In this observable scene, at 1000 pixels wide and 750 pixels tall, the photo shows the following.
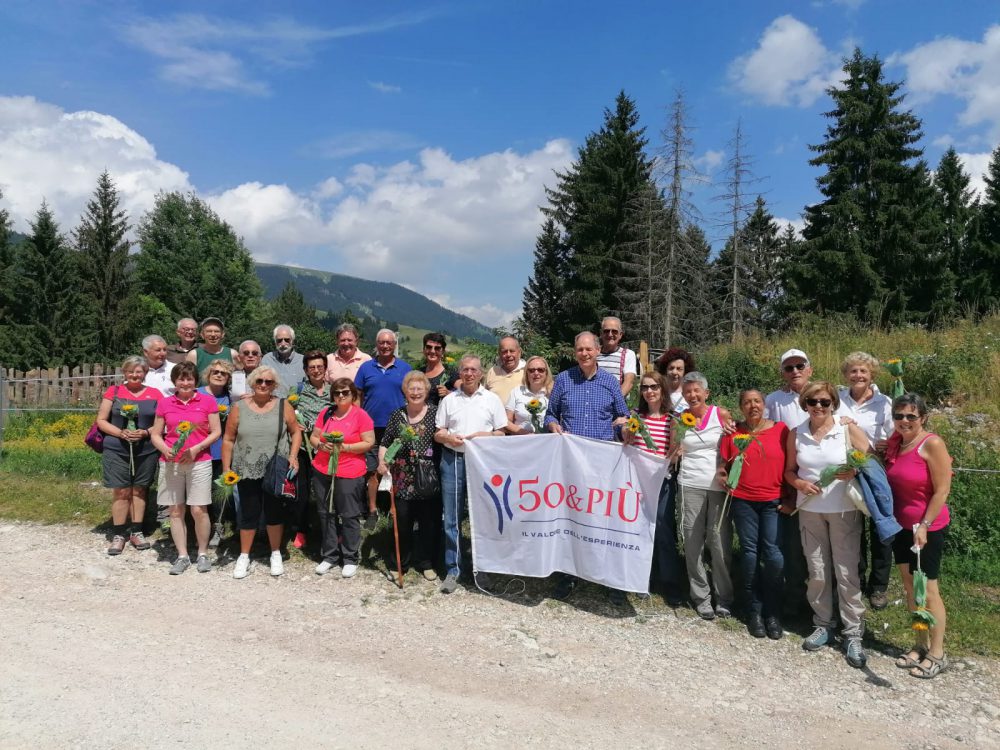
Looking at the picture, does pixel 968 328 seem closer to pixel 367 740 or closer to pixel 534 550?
pixel 534 550

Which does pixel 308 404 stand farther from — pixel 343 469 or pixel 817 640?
pixel 817 640

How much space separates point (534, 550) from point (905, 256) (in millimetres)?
30500

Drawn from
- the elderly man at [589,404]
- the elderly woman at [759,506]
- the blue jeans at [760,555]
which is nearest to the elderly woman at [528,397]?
the elderly man at [589,404]

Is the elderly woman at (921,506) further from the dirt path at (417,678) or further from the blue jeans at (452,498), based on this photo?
the blue jeans at (452,498)

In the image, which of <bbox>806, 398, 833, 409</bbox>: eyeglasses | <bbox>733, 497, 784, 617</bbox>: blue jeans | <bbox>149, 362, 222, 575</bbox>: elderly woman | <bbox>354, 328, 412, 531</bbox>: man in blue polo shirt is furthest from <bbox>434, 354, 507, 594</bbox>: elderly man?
<bbox>806, 398, 833, 409</bbox>: eyeglasses

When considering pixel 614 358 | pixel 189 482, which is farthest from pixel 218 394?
pixel 614 358

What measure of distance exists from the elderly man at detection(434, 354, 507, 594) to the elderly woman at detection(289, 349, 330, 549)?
1.36 meters

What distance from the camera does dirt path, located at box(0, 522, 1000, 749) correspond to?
360cm

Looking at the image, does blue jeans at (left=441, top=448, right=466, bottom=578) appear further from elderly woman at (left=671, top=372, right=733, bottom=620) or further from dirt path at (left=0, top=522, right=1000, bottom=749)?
elderly woman at (left=671, top=372, right=733, bottom=620)

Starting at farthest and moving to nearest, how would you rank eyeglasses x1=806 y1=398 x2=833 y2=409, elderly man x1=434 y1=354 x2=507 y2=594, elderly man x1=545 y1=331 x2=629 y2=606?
elderly man x1=434 y1=354 x2=507 y2=594
elderly man x1=545 y1=331 x2=629 y2=606
eyeglasses x1=806 y1=398 x2=833 y2=409

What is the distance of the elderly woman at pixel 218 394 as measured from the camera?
6434 millimetres

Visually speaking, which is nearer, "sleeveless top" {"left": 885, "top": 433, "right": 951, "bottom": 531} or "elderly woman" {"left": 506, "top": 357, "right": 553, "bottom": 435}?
"sleeveless top" {"left": 885, "top": 433, "right": 951, "bottom": 531}

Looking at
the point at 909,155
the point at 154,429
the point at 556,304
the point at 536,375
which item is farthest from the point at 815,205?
the point at 154,429

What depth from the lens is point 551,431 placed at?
583cm
